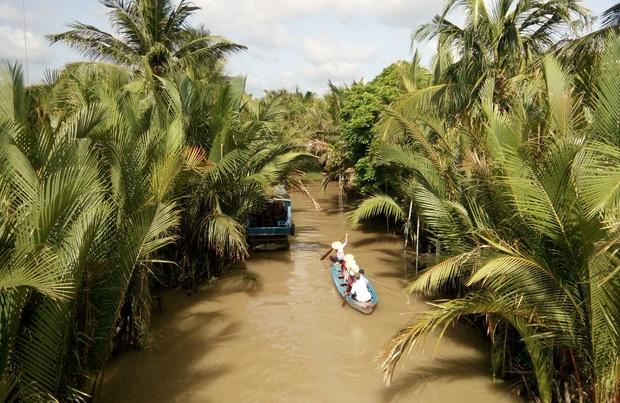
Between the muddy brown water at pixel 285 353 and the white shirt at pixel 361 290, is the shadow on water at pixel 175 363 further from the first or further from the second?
the white shirt at pixel 361 290

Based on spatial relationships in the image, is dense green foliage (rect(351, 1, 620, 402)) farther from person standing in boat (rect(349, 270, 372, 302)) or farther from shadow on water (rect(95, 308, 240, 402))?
shadow on water (rect(95, 308, 240, 402))

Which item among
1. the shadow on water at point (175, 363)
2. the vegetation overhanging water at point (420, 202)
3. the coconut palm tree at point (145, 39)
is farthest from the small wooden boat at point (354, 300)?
the coconut palm tree at point (145, 39)

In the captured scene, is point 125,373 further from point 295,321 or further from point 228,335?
point 295,321

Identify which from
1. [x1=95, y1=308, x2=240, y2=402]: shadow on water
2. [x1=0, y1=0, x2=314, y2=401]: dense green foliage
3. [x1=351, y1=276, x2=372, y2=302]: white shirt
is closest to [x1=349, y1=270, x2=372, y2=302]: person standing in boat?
[x1=351, y1=276, x2=372, y2=302]: white shirt

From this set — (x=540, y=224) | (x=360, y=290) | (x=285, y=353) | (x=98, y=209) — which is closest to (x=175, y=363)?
(x=285, y=353)

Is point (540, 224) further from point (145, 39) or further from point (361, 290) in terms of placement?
point (145, 39)

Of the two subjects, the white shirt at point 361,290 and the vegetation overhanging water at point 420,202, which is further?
the white shirt at point 361,290

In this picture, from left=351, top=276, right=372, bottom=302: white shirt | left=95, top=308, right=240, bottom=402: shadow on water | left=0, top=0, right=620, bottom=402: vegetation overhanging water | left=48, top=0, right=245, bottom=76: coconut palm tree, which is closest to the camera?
left=0, top=0, right=620, bottom=402: vegetation overhanging water
